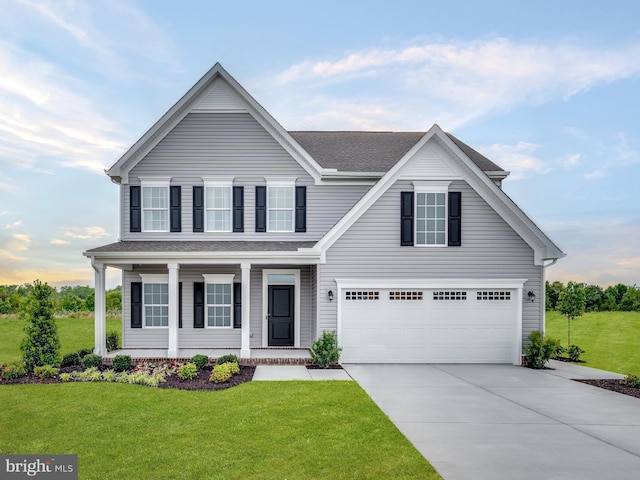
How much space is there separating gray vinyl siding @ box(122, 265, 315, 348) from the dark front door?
1.18 feet

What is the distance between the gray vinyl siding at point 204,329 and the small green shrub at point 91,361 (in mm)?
2512

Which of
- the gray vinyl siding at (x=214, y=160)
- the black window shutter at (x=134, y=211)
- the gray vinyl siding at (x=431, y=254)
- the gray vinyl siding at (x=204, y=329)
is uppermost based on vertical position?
the gray vinyl siding at (x=214, y=160)

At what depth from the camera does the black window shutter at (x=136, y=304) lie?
15793mm

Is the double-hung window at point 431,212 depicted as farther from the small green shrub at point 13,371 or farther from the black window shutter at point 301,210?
the small green shrub at point 13,371

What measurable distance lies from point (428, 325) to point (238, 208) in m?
7.59

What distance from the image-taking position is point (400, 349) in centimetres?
1412

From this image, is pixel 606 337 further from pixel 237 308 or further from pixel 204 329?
pixel 204 329

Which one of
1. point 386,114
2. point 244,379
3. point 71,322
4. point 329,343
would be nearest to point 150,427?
point 244,379

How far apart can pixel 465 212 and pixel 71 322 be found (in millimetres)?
25006

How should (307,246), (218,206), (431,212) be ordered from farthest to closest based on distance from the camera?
1. (218,206)
2. (307,246)
3. (431,212)

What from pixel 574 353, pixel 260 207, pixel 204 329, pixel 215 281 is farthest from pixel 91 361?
pixel 574 353

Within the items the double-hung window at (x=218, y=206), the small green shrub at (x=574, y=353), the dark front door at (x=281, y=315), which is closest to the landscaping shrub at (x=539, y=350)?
the small green shrub at (x=574, y=353)

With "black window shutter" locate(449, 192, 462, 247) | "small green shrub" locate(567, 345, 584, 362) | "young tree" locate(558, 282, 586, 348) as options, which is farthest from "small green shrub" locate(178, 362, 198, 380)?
"young tree" locate(558, 282, 586, 348)

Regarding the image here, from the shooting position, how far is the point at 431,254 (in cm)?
1430
